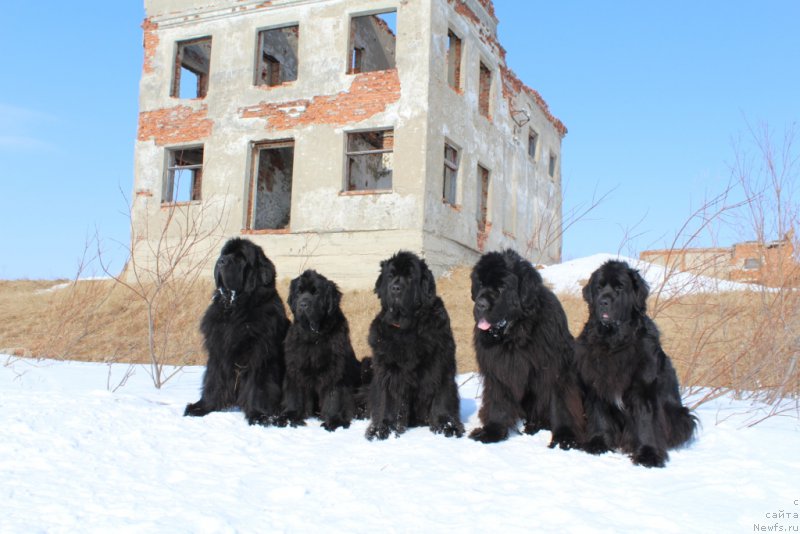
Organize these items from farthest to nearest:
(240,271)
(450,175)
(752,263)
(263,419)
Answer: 1. (450,175)
2. (752,263)
3. (240,271)
4. (263,419)

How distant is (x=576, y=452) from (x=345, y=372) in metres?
2.03

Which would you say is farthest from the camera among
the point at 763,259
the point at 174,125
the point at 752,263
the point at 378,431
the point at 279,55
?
the point at 279,55

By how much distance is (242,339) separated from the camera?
5.63 m

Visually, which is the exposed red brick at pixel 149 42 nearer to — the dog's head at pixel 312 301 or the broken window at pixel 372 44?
the broken window at pixel 372 44

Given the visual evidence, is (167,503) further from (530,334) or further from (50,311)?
(50,311)

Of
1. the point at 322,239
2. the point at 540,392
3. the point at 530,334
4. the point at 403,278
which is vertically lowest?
the point at 540,392

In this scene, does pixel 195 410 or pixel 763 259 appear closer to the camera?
pixel 195 410

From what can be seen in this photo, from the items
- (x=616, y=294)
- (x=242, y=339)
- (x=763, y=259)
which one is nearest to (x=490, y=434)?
(x=616, y=294)

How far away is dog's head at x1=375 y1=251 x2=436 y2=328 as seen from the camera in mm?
5289

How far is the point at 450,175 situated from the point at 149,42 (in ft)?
32.6

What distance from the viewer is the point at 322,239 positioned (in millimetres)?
16844

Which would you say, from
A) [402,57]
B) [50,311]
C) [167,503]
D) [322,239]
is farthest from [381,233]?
[167,503]

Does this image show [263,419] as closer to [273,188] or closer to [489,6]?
[273,188]

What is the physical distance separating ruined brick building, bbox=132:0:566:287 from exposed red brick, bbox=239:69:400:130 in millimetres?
33
